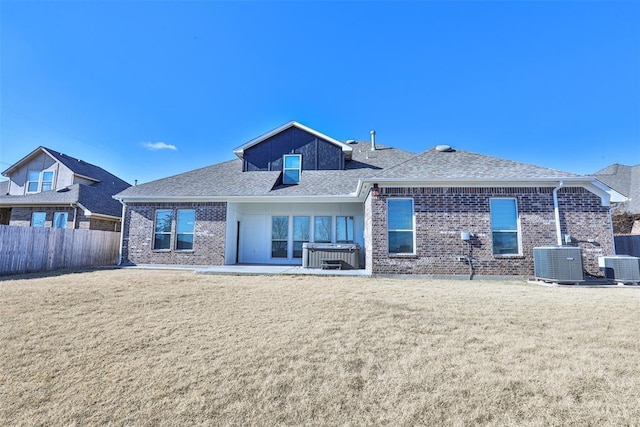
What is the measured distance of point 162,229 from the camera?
12547 mm

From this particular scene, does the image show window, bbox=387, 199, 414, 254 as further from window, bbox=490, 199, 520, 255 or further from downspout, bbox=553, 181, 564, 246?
downspout, bbox=553, 181, 564, 246

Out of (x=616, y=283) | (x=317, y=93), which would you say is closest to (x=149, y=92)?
(x=317, y=93)

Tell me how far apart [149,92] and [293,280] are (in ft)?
37.3

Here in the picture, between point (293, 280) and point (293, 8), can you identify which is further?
point (293, 8)

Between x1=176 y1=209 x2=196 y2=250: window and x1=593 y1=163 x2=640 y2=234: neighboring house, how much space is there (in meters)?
18.8

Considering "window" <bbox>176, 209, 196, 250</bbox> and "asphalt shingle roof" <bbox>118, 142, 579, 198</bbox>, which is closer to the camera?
"asphalt shingle roof" <bbox>118, 142, 579, 198</bbox>

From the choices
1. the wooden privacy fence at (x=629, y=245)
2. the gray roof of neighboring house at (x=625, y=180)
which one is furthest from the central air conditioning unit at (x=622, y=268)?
the gray roof of neighboring house at (x=625, y=180)

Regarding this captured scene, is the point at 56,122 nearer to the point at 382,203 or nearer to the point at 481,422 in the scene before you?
the point at 382,203

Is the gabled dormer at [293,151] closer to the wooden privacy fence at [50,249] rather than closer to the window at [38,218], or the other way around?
the wooden privacy fence at [50,249]

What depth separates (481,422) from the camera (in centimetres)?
211

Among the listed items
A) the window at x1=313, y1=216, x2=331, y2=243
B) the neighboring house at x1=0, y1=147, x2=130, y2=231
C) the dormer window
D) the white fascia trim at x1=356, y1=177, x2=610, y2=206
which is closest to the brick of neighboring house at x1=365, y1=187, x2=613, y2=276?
the white fascia trim at x1=356, y1=177, x2=610, y2=206

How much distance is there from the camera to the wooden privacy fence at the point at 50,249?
10.1m

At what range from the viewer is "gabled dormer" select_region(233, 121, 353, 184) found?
47.8 ft

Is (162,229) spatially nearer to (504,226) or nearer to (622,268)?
(504,226)
